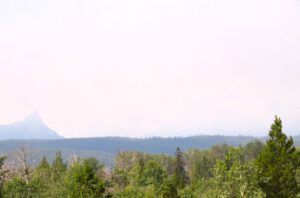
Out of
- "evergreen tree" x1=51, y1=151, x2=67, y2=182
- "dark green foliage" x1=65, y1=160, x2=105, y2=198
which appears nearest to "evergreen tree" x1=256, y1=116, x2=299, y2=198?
"dark green foliage" x1=65, y1=160, x2=105, y2=198

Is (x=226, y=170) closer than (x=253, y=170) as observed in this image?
Yes

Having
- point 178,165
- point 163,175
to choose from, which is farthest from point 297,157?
point 178,165

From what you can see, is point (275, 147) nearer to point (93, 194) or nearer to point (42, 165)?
point (93, 194)

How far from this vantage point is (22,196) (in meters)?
75.4

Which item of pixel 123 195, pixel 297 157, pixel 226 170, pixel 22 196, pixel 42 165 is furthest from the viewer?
pixel 42 165

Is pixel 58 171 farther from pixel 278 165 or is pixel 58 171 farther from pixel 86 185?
pixel 278 165

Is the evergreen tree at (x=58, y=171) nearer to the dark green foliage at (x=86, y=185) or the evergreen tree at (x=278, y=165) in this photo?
the dark green foliage at (x=86, y=185)

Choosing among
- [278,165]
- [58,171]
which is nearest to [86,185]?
[278,165]

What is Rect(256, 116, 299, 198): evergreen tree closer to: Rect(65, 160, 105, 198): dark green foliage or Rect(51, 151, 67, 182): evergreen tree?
Rect(65, 160, 105, 198): dark green foliage

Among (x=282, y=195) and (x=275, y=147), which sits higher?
(x=275, y=147)

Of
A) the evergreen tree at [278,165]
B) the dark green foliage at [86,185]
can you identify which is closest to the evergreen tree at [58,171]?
the dark green foliage at [86,185]

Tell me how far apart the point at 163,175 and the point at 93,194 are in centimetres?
8330

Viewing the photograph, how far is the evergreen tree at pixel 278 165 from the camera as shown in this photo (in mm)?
58656

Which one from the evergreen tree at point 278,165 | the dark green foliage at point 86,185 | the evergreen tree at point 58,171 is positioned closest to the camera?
the dark green foliage at point 86,185
